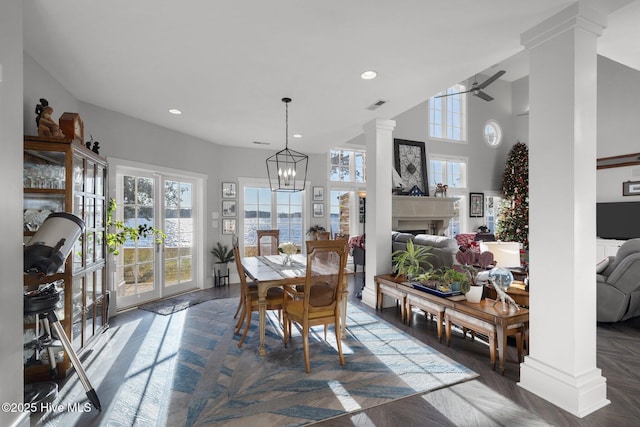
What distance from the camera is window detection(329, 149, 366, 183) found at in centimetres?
682

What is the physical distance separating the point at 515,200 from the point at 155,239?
26.8 feet

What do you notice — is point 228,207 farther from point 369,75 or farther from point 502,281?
point 502,281

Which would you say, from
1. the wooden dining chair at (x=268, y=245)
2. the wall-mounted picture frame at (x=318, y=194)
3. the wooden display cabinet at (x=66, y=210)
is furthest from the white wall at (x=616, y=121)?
the wooden display cabinet at (x=66, y=210)

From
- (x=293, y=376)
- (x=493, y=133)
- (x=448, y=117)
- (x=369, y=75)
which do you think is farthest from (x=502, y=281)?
(x=493, y=133)

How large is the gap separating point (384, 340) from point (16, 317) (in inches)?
109

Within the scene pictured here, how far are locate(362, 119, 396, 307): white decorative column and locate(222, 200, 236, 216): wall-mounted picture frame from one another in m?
2.70

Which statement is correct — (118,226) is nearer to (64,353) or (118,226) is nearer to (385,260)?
(64,353)

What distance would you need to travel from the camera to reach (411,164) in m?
7.44

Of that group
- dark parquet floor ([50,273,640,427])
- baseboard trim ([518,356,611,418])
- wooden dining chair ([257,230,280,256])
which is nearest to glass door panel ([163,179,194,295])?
wooden dining chair ([257,230,280,256])

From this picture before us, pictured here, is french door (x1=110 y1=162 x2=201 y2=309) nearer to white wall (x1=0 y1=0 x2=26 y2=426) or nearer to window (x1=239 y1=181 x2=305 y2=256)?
window (x1=239 y1=181 x2=305 y2=256)

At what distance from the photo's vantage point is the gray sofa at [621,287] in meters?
3.23

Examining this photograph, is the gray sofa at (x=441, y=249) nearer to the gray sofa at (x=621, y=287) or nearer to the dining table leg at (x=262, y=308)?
the gray sofa at (x=621, y=287)

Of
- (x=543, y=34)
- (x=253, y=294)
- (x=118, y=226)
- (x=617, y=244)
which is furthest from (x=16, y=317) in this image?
(x=617, y=244)

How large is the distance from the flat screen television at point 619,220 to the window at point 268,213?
6265mm
